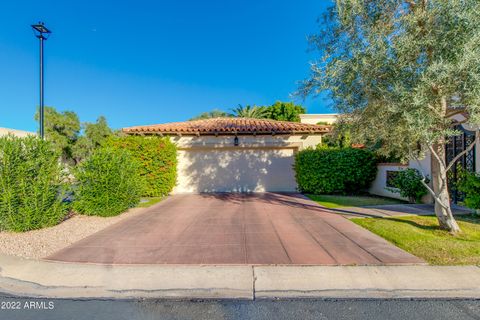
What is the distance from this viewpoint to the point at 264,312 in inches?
109

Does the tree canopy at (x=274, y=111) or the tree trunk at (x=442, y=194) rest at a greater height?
the tree canopy at (x=274, y=111)

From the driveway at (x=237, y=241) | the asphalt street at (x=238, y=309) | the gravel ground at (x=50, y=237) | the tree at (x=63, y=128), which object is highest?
the tree at (x=63, y=128)

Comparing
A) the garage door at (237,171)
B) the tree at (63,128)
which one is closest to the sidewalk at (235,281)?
the garage door at (237,171)

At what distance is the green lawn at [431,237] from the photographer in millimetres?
4035

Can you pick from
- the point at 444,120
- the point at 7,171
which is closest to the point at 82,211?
the point at 7,171

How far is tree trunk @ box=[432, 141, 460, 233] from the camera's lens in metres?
5.14

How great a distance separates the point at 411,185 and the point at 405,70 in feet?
18.0

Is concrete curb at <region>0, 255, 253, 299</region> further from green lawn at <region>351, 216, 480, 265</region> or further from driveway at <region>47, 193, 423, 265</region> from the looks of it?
green lawn at <region>351, 216, 480, 265</region>

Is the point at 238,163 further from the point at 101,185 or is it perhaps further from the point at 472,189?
the point at 472,189

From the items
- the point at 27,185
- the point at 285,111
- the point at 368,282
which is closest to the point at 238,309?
the point at 368,282

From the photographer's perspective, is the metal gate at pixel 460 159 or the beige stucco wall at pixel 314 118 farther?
the beige stucco wall at pixel 314 118

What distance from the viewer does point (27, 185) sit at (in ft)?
18.3

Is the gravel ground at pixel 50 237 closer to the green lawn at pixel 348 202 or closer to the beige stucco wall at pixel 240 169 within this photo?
the beige stucco wall at pixel 240 169

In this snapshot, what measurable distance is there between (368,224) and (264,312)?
14.5ft
